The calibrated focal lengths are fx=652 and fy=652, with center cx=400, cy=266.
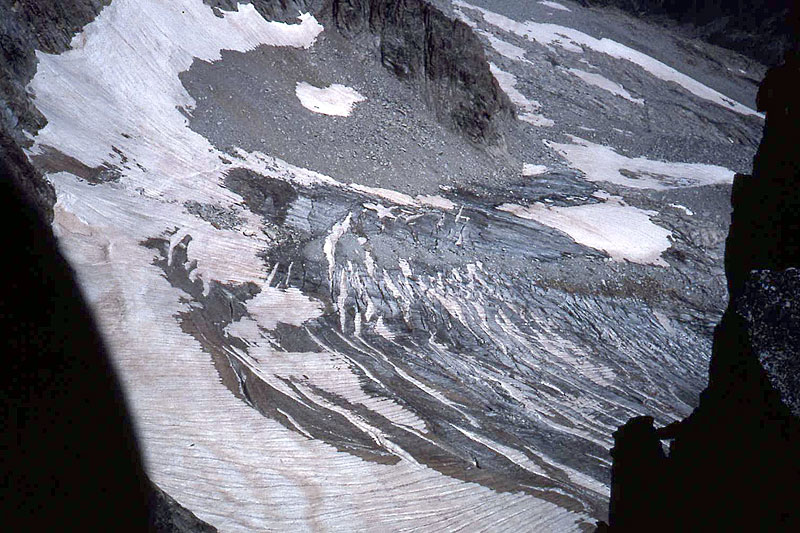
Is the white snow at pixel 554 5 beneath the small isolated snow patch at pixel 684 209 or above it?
above

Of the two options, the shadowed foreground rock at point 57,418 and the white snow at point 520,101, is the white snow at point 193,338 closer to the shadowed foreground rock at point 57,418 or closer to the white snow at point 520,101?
the shadowed foreground rock at point 57,418

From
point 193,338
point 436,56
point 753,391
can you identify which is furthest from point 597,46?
point 753,391

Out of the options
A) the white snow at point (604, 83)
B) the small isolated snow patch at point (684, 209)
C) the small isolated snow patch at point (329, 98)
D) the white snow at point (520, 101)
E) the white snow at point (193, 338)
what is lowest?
the white snow at point (193, 338)

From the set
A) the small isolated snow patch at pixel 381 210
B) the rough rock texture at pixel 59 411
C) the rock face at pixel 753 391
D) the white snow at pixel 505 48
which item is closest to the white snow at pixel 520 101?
the white snow at pixel 505 48

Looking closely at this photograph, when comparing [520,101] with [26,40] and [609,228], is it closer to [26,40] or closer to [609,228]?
[609,228]

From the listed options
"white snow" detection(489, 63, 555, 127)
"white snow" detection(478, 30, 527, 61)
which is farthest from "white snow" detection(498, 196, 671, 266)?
"white snow" detection(478, 30, 527, 61)

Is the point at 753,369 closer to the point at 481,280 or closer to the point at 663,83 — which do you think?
the point at 481,280
